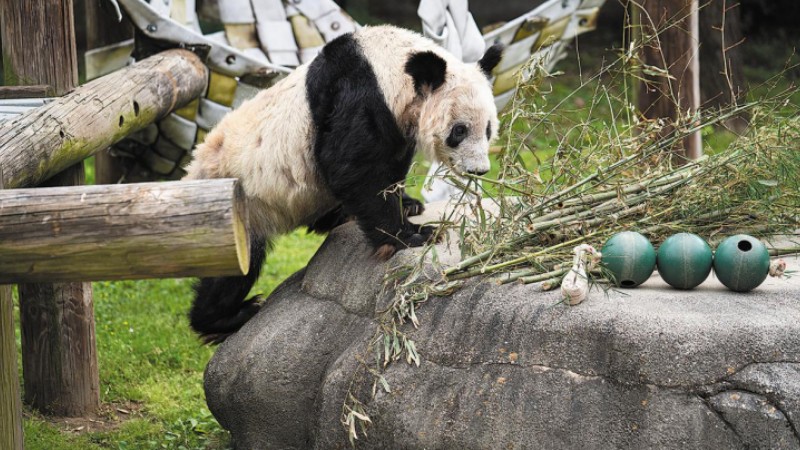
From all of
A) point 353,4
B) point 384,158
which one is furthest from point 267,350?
point 353,4

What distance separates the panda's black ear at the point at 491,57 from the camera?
487 cm

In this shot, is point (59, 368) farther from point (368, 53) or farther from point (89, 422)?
point (368, 53)

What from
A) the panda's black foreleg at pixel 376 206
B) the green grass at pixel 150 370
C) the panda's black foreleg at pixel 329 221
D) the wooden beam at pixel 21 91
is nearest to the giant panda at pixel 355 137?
the panda's black foreleg at pixel 376 206

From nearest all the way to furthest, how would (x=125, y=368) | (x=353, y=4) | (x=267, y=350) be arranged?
(x=267, y=350)
(x=125, y=368)
(x=353, y=4)

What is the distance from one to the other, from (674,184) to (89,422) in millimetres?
3435

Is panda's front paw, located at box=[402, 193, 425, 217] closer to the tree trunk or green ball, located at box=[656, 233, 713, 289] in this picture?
green ball, located at box=[656, 233, 713, 289]

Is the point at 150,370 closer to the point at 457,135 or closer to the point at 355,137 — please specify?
the point at 355,137

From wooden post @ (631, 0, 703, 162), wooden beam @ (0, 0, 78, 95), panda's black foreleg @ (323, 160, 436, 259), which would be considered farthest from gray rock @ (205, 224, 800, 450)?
wooden post @ (631, 0, 703, 162)

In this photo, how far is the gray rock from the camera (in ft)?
10.3

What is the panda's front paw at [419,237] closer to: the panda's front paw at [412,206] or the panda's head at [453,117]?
the panda's head at [453,117]

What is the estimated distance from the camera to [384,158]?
4.54 metres

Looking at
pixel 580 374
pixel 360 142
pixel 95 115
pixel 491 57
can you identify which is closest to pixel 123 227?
pixel 580 374

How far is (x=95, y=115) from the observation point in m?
5.02

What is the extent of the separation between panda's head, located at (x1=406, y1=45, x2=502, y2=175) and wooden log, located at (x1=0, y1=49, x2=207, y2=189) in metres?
1.70
